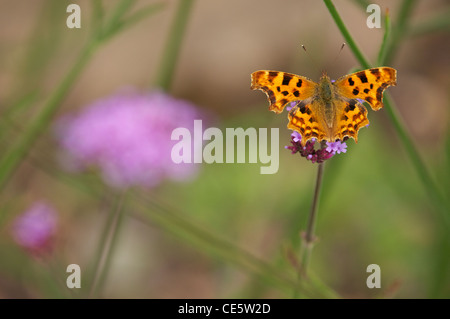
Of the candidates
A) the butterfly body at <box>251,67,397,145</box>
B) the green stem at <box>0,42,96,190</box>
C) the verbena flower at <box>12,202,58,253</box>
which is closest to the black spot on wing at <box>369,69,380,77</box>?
the butterfly body at <box>251,67,397,145</box>

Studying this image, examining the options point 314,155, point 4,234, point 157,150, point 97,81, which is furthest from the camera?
point 97,81

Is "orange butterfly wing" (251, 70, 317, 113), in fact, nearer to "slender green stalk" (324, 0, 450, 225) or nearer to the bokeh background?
"slender green stalk" (324, 0, 450, 225)

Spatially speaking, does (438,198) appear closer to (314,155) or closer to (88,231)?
(314,155)

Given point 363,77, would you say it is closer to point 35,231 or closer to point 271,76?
point 271,76

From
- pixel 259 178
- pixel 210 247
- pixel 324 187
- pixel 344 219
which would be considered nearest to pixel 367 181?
pixel 344 219

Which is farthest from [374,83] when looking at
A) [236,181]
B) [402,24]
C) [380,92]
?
[236,181]
